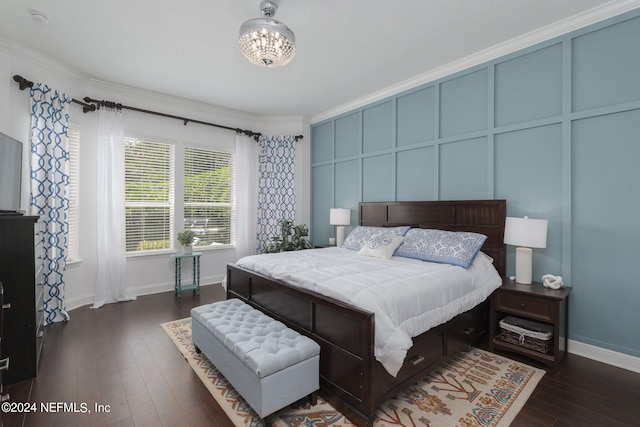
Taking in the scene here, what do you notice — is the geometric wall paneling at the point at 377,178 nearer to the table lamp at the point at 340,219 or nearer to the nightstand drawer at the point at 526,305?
the table lamp at the point at 340,219

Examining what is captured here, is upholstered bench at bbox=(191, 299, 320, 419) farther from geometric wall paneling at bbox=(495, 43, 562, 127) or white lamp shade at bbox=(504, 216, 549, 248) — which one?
geometric wall paneling at bbox=(495, 43, 562, 127)

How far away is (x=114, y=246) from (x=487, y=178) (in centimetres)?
482

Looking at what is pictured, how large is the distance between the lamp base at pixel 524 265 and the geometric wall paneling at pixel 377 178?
5.93 ft

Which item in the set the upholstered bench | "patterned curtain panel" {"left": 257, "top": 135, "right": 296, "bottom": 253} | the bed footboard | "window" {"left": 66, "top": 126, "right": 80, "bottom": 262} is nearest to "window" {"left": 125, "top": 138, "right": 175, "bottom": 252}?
"window" {"left": 66, "top": 126, "right": 80, "bottom": 262}

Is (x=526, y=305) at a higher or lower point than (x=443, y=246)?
lower

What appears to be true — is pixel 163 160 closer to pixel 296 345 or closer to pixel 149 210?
pixel 149 210

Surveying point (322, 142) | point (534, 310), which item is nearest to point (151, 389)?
point (534, 310)

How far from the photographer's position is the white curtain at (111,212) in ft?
13.4

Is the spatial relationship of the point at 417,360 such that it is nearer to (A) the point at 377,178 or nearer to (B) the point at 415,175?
(B) the point at 415,175

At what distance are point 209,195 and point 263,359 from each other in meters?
3.94

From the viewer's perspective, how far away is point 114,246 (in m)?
4.19

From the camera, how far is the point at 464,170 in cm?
357

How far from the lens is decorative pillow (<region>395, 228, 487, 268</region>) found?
2.91 m

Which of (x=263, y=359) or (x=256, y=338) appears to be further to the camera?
(x=256, y=338)
